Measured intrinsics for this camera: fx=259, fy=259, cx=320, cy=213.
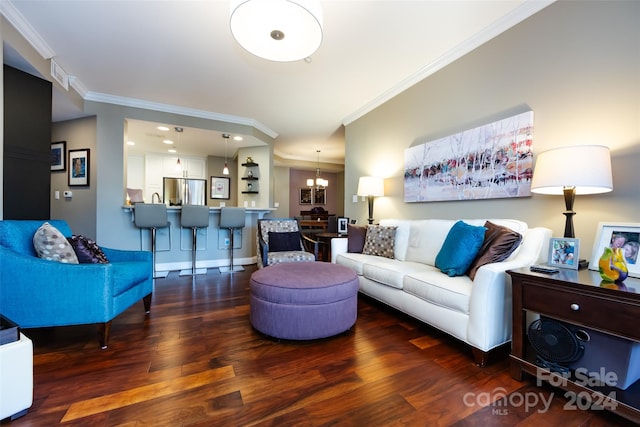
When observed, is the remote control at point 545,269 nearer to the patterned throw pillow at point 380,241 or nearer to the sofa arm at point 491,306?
the sofa arm at point 491,306

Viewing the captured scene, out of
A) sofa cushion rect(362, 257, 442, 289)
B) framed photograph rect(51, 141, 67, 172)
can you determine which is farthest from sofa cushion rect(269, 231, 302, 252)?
framed photograph rect(51, 141, 67, 172)

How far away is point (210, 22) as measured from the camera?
2.27 metres

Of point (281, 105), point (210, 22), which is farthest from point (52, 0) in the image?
point (281, 105)

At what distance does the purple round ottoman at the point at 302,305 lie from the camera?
190 cm

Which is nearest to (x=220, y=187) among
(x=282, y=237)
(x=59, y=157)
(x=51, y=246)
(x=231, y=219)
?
(x=231, y=219)

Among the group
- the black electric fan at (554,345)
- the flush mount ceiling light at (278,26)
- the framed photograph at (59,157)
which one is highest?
the flush mount ceiling light at (278,26)

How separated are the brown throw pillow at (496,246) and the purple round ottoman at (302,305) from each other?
946mm

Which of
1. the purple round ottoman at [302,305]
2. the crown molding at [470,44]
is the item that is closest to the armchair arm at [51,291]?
the purple round ottoman at [302,305]

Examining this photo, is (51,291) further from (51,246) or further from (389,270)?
(389,270)

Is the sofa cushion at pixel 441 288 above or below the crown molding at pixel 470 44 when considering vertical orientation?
below

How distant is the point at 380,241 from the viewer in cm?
300

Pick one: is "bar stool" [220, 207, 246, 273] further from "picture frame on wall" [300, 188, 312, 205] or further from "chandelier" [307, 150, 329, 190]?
"picture frame on wall" [300, 188, 312, 205]

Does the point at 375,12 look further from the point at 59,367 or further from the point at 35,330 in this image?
the point at 35,330

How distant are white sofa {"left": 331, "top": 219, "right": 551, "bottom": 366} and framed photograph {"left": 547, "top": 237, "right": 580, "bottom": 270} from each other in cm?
15
